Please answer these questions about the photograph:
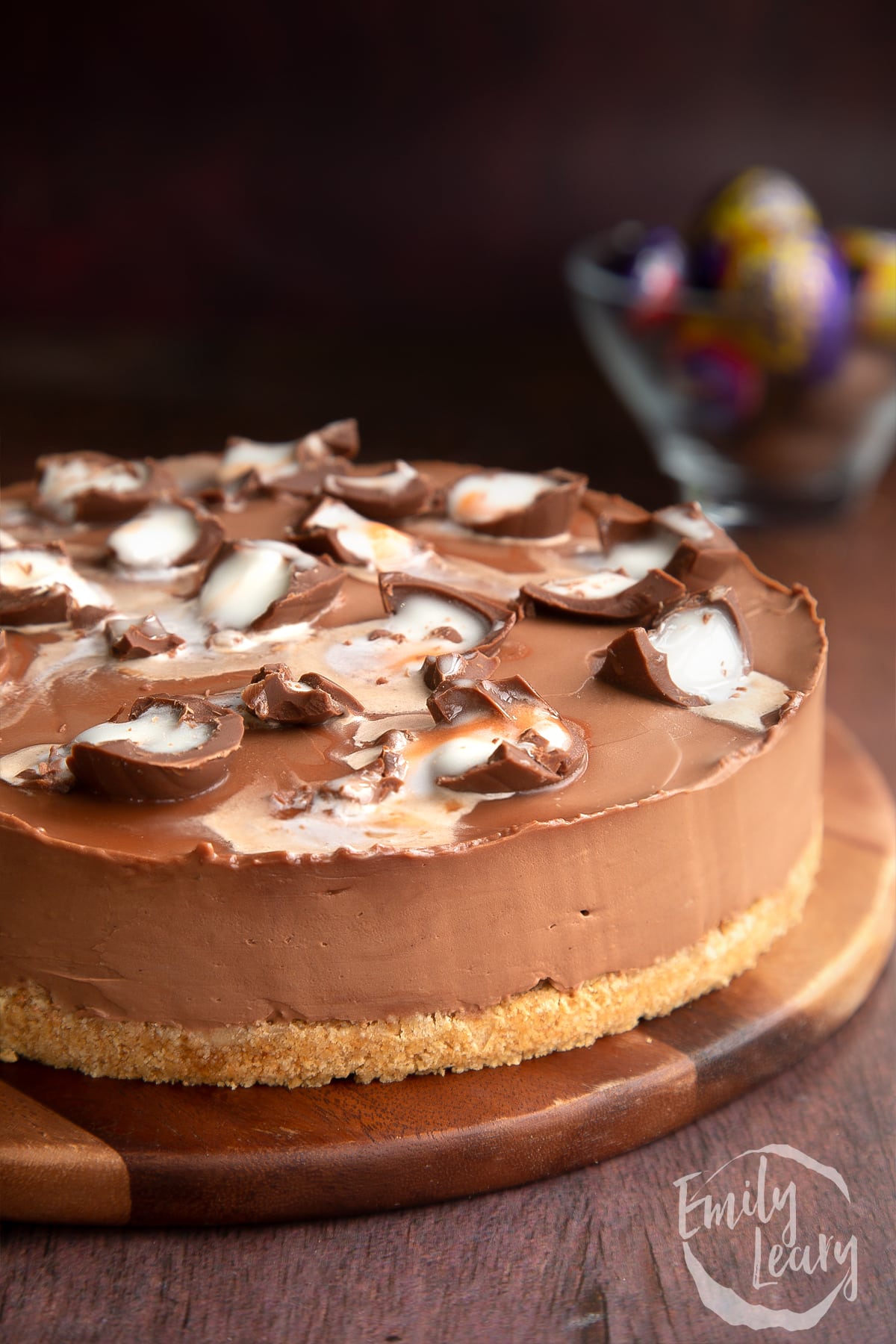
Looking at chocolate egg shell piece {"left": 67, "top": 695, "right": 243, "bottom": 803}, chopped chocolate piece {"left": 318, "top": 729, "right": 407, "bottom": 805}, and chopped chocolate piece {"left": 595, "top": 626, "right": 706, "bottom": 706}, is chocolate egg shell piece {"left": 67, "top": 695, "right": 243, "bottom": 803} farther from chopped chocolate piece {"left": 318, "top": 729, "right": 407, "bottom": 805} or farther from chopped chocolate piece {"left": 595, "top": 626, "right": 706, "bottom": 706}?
chopped chocolate piece {"left": 595, "top": 626, "right": 706, "bottom": 706}

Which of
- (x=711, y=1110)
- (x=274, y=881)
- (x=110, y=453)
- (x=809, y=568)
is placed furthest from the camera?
(x=110, y=453)

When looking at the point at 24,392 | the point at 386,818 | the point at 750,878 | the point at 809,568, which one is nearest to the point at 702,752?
the point at 750,878

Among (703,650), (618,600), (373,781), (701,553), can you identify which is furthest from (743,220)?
(373,781)

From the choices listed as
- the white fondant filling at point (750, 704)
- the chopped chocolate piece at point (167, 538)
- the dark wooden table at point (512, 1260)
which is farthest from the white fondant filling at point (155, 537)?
the dark wooden table at point (512, 1260)

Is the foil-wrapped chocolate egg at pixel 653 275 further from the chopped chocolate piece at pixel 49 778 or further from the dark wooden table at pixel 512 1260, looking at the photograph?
the chopped chocolate piece at pixel 49 778

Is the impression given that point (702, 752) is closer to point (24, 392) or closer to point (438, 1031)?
point (438, 1031)

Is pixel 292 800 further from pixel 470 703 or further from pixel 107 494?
→ pixel 107 494

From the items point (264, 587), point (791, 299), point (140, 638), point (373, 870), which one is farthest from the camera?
point (791, 299)
